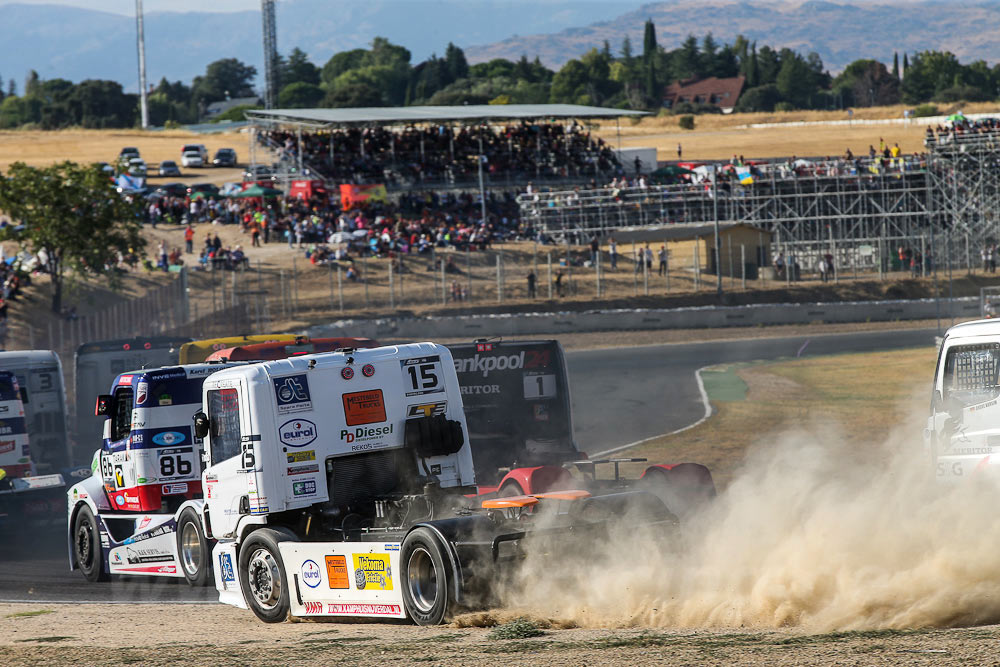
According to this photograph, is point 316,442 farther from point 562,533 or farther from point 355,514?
point 562,533

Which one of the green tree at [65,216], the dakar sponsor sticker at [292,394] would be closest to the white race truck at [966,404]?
the dakar sponsor sticker at [292,394]

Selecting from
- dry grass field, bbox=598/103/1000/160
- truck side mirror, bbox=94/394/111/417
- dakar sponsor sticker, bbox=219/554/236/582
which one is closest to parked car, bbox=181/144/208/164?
dry grass field, bbox=598/103/1000/160

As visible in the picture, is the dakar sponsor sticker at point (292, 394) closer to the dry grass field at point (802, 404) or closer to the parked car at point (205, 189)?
the dry grass field at point (802, 404)

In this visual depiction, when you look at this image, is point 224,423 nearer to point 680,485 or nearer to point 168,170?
point 680,485

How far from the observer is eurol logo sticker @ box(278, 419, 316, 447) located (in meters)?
11.7

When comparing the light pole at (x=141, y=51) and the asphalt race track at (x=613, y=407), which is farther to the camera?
the light pole at (x=141, y=51)

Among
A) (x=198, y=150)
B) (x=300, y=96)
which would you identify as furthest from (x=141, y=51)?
(x=300, y=96)

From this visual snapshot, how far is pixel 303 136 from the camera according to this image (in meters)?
73.6

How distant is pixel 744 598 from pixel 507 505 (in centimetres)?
212

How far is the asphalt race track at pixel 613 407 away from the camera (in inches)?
569

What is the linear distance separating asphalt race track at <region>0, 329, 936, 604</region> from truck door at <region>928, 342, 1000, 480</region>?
26.6ft

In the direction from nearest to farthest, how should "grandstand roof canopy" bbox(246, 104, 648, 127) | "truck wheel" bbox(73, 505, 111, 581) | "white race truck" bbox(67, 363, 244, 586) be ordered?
1. "white race truck" bbox(67, 363, 244, 586)
2. "truck wheel" bbox(73, 505, 111, 581)
3. "grandstand roof canopy" bbox(246, 104, 648, 127)

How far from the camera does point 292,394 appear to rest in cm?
1174

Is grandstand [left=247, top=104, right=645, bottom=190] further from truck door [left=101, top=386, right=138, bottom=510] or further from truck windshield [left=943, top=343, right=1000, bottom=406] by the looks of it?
truck windshield [left=943, top=343, right=1000, bottom=406]
